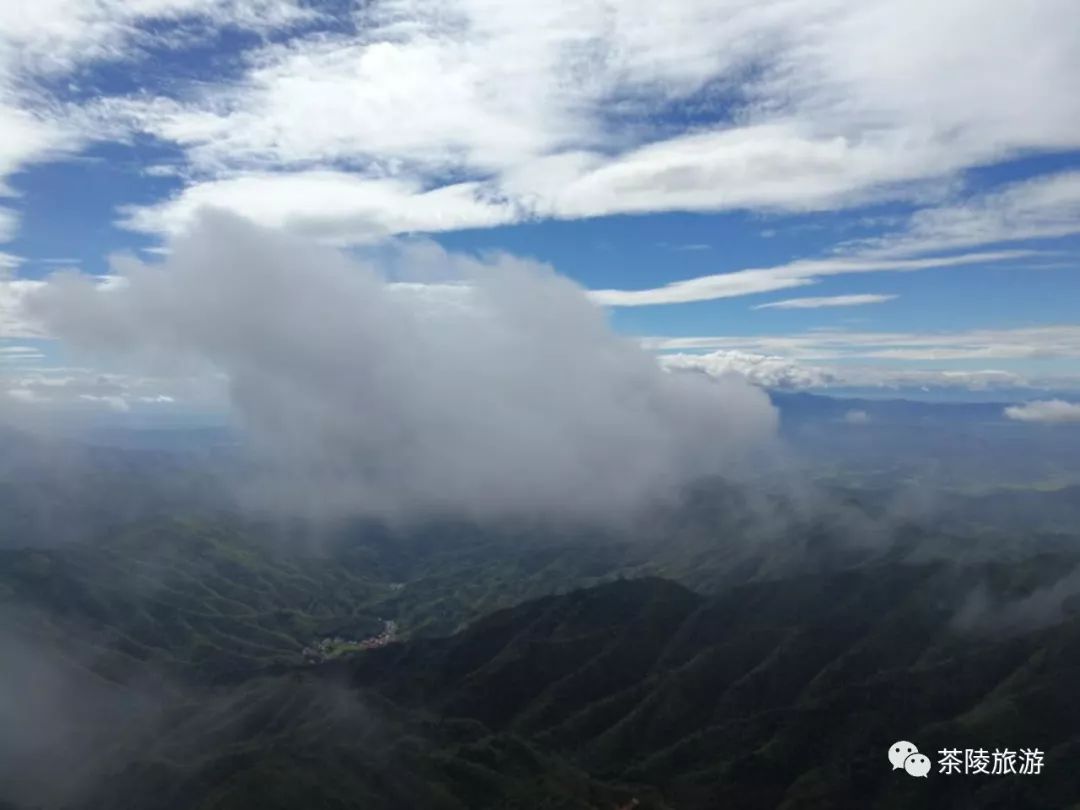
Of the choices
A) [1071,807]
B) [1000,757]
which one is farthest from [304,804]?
[1071,807]

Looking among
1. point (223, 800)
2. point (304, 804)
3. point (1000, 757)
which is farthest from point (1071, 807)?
point (223, 800)

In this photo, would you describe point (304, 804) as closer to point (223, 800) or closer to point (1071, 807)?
point (223, 800)

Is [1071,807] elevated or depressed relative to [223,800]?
depressed

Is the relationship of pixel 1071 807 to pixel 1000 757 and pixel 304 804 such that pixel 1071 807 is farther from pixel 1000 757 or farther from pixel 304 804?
pixel 304 804

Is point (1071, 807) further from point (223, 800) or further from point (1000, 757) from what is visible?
point (223, 800)

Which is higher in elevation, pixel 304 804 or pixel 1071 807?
pixel 304 804
